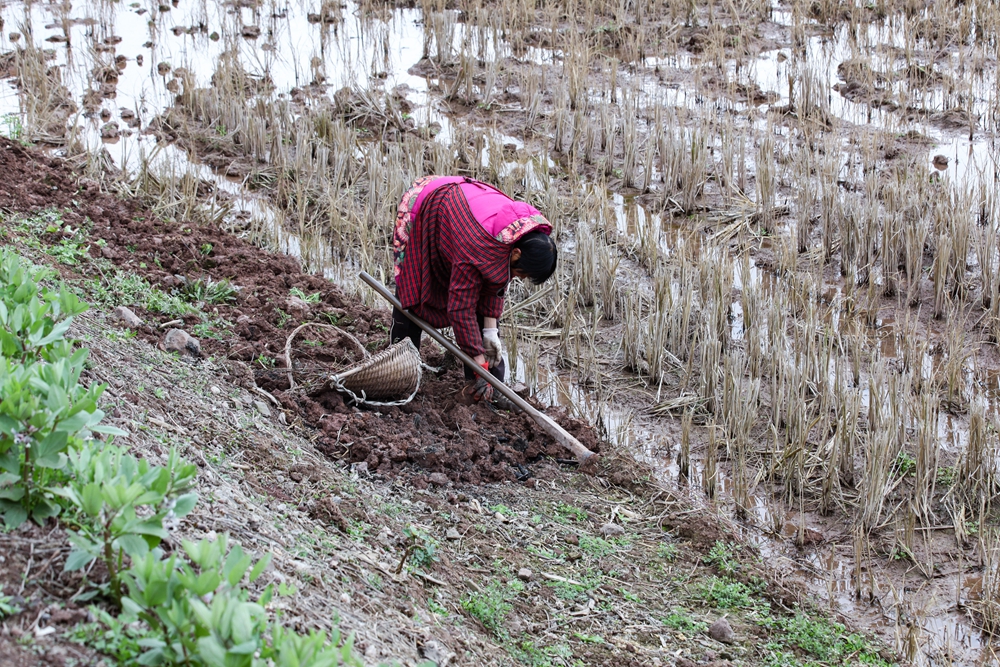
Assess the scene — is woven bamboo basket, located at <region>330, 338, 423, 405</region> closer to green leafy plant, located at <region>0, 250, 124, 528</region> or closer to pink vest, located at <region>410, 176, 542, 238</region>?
pink vest, located at <region>410, 176, 542, 238</region>

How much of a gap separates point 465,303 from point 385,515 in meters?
1.15

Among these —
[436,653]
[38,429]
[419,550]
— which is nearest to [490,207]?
[419,550]

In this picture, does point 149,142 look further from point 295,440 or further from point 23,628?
point 23,628

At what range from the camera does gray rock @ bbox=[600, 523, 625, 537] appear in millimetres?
3691

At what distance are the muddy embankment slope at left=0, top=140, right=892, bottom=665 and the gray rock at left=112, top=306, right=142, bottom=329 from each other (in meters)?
0.01

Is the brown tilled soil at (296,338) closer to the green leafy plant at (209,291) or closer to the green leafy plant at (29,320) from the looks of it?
the green leafy plant at (209,291)

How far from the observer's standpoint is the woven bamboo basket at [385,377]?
4012mm

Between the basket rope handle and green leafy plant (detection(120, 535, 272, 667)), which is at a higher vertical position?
green leafy plant (detection(120, 535, 272, 667))

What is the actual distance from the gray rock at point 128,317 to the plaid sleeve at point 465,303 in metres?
1.40

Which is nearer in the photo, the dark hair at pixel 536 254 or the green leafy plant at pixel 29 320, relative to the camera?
the green leafy plant at pixel 29 320

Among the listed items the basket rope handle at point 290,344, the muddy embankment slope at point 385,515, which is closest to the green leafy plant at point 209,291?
the muddy embankment slope at point 385,515

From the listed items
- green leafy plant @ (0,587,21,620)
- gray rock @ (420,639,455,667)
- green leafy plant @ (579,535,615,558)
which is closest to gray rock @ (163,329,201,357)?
green leafy plant @ (579,535,615,558)

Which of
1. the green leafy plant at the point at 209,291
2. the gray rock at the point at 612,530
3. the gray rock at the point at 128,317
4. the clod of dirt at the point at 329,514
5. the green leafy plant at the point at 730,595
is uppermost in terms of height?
the gray rock at the point at 128,317

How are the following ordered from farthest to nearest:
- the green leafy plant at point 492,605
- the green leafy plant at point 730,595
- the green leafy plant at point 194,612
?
the green leafy plant at point 730,595
the green leafy plant at point 492,605
the green leafy plant at point 194,612
